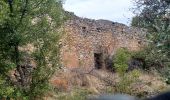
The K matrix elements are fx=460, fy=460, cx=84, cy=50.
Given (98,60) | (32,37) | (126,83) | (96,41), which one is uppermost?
(96,41)

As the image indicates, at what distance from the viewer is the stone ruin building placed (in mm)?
26969

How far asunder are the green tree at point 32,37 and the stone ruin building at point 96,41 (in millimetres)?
10682

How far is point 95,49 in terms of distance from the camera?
29328 millimetres

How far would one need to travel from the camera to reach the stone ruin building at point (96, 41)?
27.0 metres

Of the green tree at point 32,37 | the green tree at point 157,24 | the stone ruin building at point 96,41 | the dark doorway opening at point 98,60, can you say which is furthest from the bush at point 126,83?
the green tree at point 157,24

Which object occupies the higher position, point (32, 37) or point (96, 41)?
point (96, 41)

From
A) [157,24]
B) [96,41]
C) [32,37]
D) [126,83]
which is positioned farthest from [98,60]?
[157,24]

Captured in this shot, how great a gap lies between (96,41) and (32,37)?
50.7 ft

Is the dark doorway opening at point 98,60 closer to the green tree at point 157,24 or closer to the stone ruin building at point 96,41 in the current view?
the stone ruin building at point 96,41

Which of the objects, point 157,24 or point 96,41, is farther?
point 96,41

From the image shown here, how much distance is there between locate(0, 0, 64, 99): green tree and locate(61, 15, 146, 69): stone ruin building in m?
10.7

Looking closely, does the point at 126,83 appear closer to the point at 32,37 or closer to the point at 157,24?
the point at 32,37

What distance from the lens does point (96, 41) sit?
29.3 meters

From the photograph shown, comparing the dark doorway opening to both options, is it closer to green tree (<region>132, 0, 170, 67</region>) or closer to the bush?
the bush
